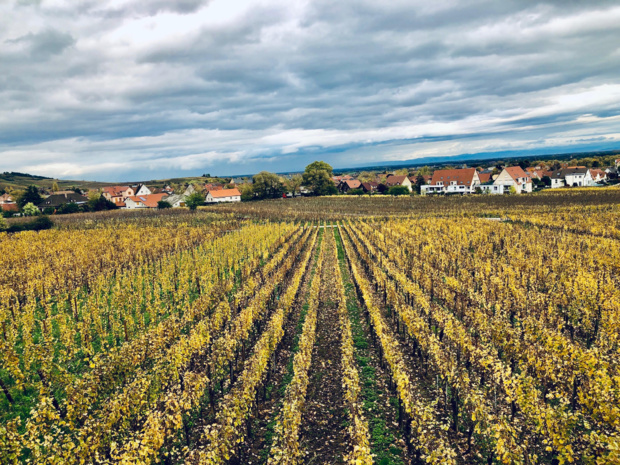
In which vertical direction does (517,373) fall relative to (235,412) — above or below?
below

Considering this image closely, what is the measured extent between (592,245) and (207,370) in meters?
29.3

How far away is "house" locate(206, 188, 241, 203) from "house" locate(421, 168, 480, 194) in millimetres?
66259

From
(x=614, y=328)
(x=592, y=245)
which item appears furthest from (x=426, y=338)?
(x=592, y=245)

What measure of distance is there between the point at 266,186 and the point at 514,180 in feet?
260

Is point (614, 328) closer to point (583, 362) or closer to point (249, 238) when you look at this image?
point (583, 362)

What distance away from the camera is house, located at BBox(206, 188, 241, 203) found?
393 feet

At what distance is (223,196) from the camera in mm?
120438

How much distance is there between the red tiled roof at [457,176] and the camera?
108 metres

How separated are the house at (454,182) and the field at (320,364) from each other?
285 ft

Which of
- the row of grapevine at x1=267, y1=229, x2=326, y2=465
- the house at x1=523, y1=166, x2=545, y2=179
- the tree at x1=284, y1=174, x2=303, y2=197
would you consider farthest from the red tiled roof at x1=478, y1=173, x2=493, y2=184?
the row of grapevine at x1=267, y1=229, x2=326, y2=465

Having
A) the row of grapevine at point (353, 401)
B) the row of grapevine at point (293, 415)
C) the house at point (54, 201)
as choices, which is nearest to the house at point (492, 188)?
the row of grapevine at point (353, 401)

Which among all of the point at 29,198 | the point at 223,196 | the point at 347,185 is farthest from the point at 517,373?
the point at 347,185

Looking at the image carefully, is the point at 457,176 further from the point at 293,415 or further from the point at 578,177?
the point at 293,415

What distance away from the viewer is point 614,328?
38.4 ft
